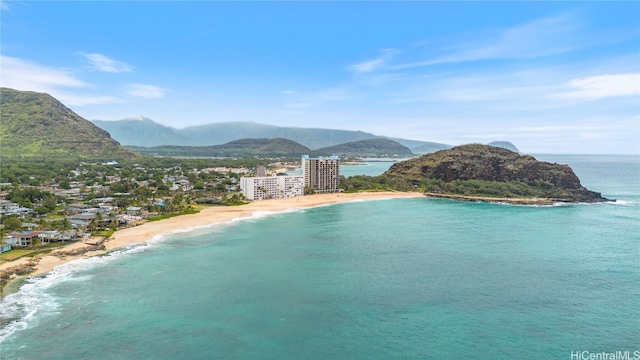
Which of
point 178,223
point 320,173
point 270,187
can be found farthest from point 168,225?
point 320,173

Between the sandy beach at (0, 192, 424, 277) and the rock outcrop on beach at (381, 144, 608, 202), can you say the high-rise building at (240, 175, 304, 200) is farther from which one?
the rock outcrop on beach at (381, 144, 608, 202)

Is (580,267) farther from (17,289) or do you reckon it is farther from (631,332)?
(17,289)

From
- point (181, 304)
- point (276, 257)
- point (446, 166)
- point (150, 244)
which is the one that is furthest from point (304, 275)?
point (446, 166)

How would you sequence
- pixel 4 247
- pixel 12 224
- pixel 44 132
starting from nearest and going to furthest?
pixel 4 247
pixel 12 224
pixel 44 132

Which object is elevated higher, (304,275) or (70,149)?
(70,149)

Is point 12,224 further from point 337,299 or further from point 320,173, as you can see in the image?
point 320,173
